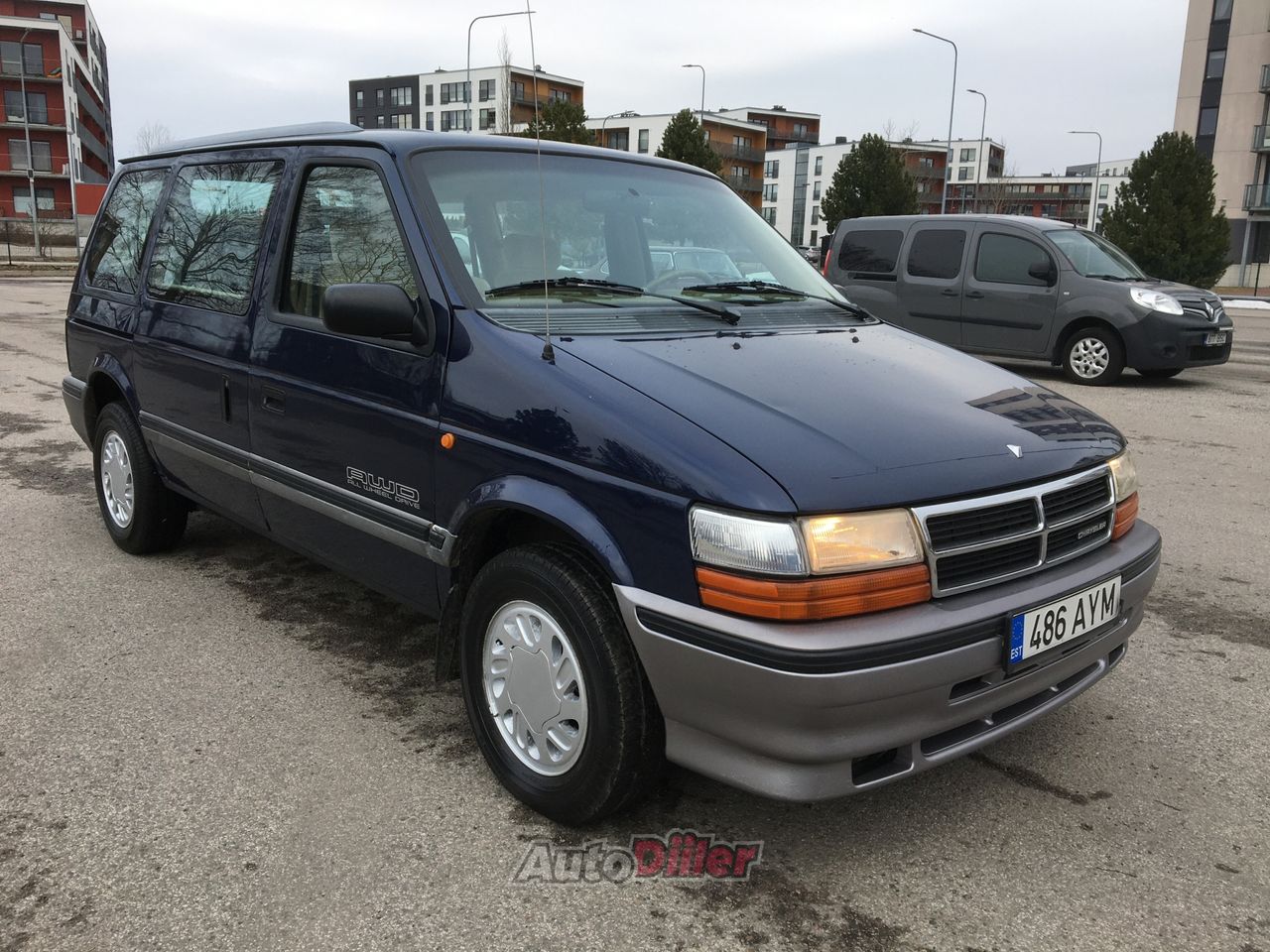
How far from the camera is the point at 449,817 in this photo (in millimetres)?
2779

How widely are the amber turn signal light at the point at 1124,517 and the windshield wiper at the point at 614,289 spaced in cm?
126

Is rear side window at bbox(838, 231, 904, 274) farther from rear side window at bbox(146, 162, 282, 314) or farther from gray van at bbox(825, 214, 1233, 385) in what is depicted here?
rear side window at bbox(146, 162, 282, 314)

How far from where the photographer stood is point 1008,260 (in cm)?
1173

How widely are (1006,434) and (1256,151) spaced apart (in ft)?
198

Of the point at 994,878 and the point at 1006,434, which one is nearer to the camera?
the point at 994,878

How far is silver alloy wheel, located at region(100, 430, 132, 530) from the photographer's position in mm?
4902

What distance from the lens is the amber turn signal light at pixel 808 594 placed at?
7.38ft

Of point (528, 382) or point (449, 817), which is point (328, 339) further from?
point (449, 817)

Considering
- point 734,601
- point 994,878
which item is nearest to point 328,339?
point 734,601

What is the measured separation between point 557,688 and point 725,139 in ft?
340

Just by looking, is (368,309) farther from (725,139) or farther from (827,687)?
(725,139)

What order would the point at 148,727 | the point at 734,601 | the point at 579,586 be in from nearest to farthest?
the point at 734,601 → the point at 579,586 → the point at 148,727

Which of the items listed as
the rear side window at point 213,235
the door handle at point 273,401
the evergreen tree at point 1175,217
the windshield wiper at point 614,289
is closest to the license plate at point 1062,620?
the windshield wiper at point 614,289

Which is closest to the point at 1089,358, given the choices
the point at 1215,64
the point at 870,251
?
the point at 870,251
